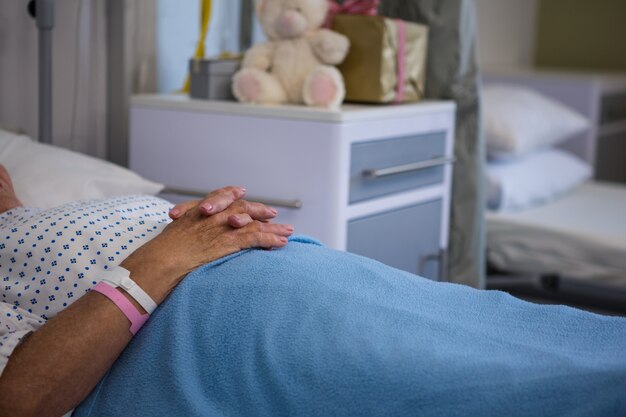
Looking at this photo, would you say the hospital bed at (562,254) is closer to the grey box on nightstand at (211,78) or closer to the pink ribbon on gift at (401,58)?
the pink ribbon on gift at (401,58)

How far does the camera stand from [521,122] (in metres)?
2.78

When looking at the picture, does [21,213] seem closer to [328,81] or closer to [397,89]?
[328,81]

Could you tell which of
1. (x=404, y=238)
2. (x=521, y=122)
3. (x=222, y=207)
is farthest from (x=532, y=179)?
(x=222, y=207)

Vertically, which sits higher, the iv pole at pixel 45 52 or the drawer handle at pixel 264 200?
the iv pole at pixel 45 52

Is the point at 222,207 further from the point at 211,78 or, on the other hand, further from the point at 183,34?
the point at 183,34

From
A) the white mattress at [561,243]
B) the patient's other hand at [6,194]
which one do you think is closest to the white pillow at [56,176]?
the patient's other hand at [6,194]

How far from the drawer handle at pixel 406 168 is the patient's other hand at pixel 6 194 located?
710 millimetres

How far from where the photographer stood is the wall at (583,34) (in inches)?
161

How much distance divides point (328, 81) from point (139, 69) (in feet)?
1.85

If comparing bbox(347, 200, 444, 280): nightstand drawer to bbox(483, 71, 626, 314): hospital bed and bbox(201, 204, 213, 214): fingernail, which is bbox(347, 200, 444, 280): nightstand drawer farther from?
bbox(201, 204, 213, 214): fingernail

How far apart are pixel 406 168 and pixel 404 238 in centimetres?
18

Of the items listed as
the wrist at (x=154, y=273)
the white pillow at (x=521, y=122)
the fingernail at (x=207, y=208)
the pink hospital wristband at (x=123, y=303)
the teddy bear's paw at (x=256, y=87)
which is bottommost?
the pink hospital wristband at (x=123, y=303)

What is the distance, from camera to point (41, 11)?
5.93 ft

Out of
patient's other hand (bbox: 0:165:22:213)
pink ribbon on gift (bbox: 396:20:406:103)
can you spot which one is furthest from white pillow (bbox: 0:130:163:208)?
pink ribbon on gift (bbox: 396:20:406:103)
